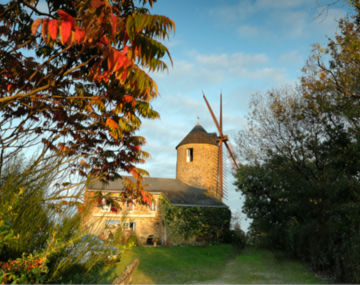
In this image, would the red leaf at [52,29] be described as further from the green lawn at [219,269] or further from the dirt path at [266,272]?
the dirt path at [266,272]

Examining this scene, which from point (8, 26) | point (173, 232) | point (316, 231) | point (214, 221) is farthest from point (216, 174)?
point (8, 26)

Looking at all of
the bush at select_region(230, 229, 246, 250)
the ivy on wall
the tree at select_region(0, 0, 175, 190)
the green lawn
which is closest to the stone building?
the ivy on wall

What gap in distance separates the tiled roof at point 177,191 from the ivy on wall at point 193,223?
686 mm

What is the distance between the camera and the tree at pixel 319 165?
1110 centimetres

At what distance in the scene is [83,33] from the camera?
4363 millimetres

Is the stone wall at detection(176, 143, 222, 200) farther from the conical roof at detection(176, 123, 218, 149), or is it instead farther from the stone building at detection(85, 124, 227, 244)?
the conical roof at detection(176, 123, 218, 149)

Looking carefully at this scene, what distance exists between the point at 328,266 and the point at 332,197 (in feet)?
10.3

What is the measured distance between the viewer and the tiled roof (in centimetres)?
2766

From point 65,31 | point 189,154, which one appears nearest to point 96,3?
point 65,31

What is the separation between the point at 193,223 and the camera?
26500 mm

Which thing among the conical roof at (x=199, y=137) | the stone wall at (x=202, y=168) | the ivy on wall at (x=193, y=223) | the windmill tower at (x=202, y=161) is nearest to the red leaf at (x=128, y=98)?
the ivy on wall at (x=193, y=223)

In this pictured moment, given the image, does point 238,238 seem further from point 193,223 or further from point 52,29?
point 52,29

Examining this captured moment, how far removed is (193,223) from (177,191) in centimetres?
460

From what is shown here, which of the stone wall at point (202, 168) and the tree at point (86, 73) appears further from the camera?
the stone wall at point (202, 168)
